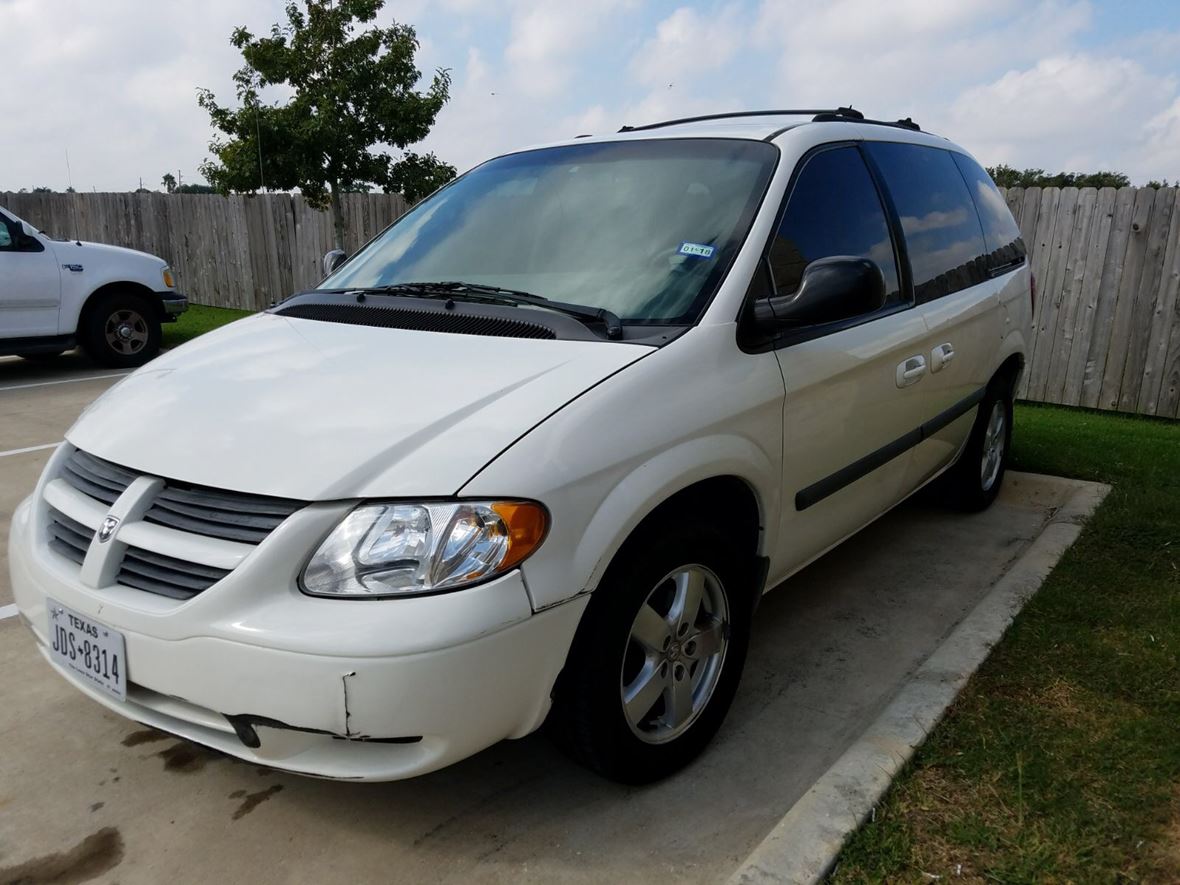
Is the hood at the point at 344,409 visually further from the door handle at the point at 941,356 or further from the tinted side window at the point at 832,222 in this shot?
the door handle at the point at 941,356

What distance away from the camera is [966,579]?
4.27 metres

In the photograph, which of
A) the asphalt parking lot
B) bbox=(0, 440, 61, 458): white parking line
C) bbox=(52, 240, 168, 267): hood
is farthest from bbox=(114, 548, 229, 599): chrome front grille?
bbox=(52, 240, 168, 267): hood

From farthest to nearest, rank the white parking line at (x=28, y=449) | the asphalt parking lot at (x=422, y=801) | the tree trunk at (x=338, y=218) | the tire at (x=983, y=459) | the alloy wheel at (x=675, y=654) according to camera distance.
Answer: the tree trunk at (x=338, y=218) → the white parking line at (x=28, y=449) → the tire at (x=983, y=459) → the alloy wheel at (x=675, y=654) → the asphalt parking lot at (x=422, y=801)

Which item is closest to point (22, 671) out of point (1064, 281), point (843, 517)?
point (843, 517)

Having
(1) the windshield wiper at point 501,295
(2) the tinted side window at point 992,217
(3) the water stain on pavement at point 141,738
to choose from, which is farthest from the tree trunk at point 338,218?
(3) the water stain on pavement at point 141,738

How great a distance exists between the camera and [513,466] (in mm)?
2156

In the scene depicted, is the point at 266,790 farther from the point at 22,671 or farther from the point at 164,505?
the point at 22,671

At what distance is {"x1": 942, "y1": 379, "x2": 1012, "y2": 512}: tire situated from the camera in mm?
4875

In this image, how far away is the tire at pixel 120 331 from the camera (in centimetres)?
959

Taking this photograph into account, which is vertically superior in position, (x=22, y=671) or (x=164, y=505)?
(x=164, y=505)

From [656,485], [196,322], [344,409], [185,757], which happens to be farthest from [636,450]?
[196,322]

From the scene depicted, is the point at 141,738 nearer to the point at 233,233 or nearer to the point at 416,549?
the point at 416,549

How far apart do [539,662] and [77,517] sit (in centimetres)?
130

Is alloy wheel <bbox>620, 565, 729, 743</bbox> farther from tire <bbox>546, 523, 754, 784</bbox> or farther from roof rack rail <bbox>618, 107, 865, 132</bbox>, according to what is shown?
roof rack rail <bbox>618, 107, 865, 132</bbox>
